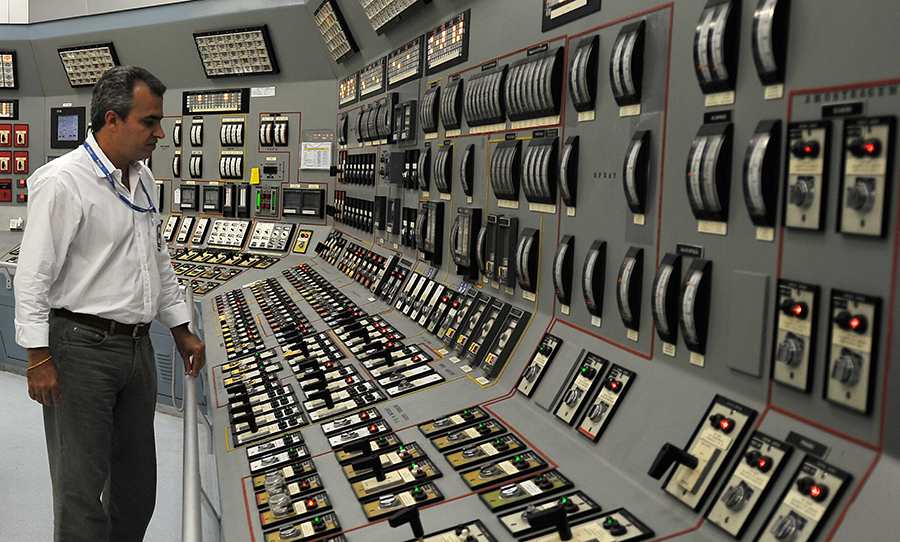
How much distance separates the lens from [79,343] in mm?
2209

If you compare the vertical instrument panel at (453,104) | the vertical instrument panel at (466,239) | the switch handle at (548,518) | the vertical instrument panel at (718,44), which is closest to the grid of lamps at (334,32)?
the vertical instrument panel at (453,104)

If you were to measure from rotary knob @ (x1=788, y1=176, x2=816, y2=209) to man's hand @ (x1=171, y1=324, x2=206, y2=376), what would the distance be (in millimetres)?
2053

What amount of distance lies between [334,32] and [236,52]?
1.58m

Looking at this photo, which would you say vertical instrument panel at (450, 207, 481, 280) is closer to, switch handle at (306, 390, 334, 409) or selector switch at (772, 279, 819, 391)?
switch handle at (306, 390, 334, 409)

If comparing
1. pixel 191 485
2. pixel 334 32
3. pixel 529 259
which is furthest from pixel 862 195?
pixel 334 32

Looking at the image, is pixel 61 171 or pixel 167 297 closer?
pixel 61 171

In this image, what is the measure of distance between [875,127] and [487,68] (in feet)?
6.36

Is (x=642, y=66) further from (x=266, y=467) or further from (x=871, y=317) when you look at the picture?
(x=266, y=467)

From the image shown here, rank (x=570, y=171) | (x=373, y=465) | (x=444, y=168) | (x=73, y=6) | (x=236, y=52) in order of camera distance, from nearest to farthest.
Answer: (x=373, y=465)
(x=570, y=171)
(x=444, y=168)
(x=236, y=52)
(x=73, y=6)

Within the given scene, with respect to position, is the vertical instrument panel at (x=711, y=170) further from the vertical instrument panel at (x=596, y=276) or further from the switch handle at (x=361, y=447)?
the switch handle at (x=361, y=447)

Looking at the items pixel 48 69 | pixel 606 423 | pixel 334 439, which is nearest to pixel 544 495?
pixel 606 423

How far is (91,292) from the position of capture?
87.7 inches

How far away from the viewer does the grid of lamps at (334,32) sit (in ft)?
17.1

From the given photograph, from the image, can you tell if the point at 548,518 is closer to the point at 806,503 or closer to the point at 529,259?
the point at 806,503
